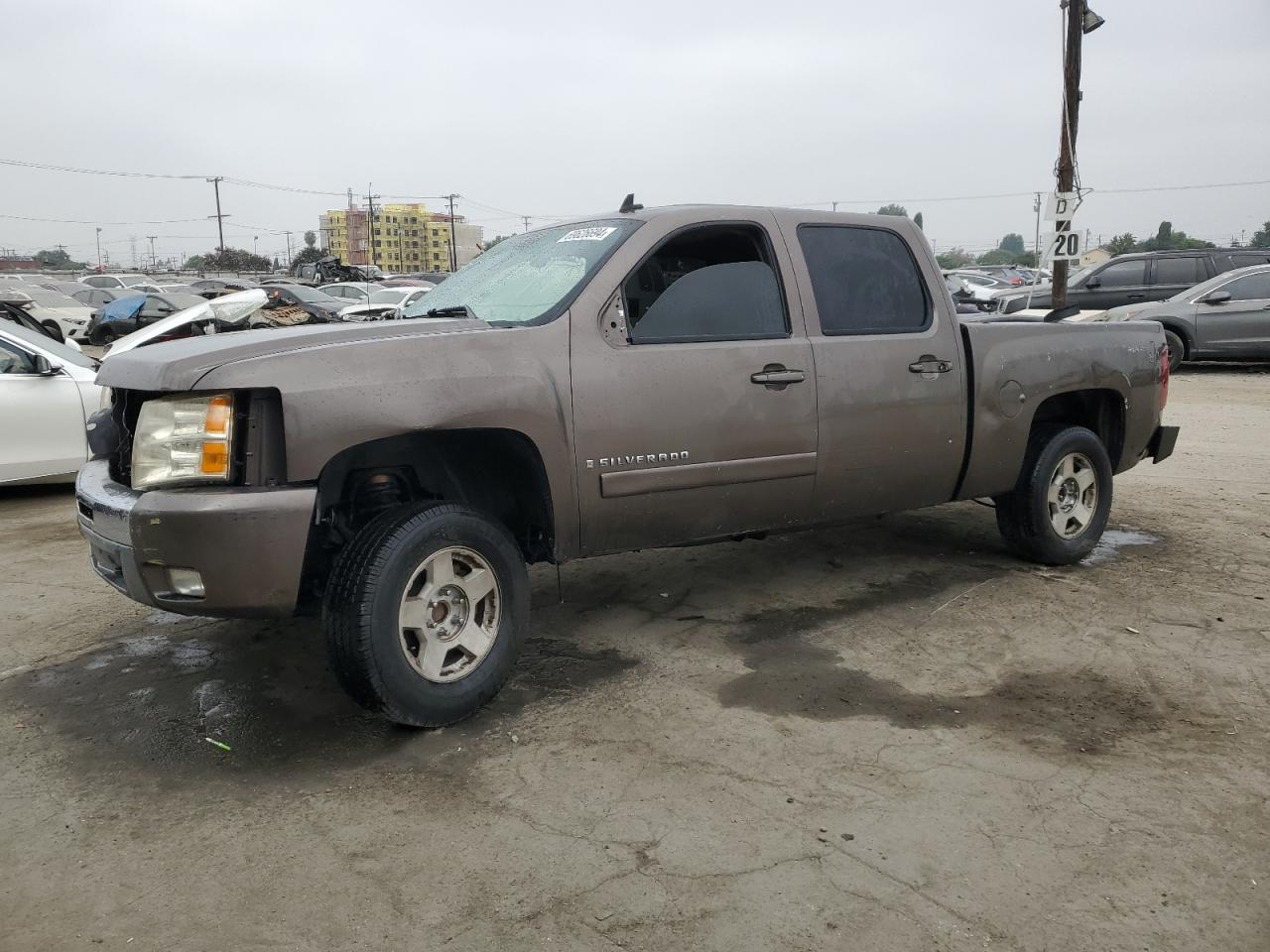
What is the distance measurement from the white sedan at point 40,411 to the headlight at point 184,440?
4.88m

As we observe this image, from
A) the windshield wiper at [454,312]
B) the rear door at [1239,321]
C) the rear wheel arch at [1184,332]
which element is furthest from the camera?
the rear wheel arch at [1184,332]

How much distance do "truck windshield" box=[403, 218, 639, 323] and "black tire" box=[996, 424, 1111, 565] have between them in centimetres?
258

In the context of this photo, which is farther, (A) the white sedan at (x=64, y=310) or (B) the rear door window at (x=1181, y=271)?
(A) the white sedan at (x=64, y=310)

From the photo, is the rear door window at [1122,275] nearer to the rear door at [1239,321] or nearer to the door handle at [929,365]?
the rear door at [1239,321]

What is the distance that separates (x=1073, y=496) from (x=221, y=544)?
4415mm

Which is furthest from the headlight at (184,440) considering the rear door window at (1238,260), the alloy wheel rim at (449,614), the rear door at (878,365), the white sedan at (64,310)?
the white sedan at (64,310)

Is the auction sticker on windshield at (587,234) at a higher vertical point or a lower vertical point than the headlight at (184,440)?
higher

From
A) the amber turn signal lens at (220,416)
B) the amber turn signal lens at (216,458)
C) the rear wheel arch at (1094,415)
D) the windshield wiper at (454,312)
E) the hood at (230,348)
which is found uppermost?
the windshield wiper at (454,312)

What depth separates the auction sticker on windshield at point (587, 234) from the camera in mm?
4406

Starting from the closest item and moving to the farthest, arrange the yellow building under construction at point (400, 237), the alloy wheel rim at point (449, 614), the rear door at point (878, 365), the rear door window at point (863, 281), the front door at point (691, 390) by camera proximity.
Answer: the alloy wheel rim at point (449, 614)
the front door at point (691, 390)
the rear door at point (878, 365)
the rear door window at point (863, 281)
the yellow building under construction at point (400, 237)

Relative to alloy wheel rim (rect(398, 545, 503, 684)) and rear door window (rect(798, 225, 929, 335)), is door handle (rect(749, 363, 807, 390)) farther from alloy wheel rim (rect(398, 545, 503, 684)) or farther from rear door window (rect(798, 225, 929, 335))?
alloy wheel rim (rect(398, 545, 503, 684))

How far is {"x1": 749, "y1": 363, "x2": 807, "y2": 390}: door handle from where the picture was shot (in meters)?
4.36

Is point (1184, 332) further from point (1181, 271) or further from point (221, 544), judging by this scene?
point (221, 544)

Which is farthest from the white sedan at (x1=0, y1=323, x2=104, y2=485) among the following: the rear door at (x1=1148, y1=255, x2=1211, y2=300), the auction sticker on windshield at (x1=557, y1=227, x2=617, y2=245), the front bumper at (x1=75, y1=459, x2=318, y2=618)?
the rear door at (x1=1148, y1=255, x2=1211, y2=300)
